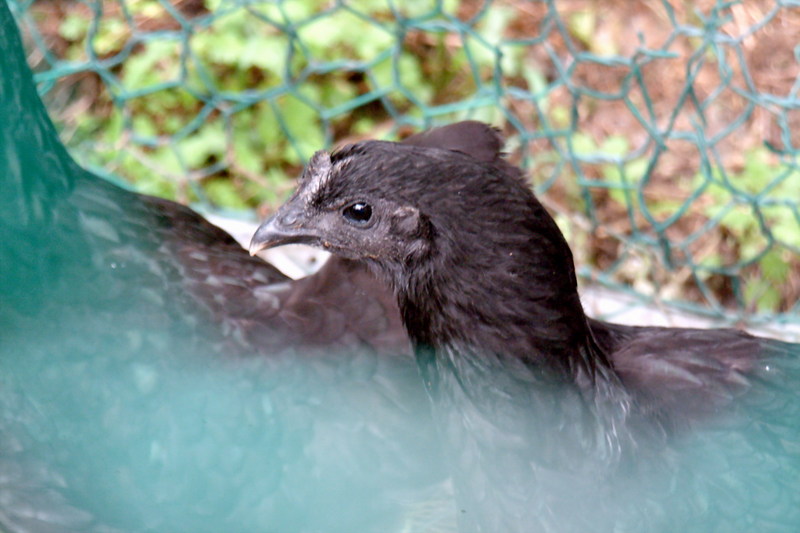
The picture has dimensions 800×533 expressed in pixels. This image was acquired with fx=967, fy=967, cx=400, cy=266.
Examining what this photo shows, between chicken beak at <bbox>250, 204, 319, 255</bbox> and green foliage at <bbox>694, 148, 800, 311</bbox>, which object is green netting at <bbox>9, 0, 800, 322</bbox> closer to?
green foliage at <bbox>694, 148, 800, 311</bbox>

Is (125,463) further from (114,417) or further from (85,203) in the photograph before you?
(85,203)

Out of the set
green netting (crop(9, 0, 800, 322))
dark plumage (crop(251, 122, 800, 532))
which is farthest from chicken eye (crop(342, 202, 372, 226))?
green netting (crop(9, 0, 800, 322))

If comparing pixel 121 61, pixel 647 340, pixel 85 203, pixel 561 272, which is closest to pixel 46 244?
pixel 85 203

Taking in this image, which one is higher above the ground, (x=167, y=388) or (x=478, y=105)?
(x=478, y=105)

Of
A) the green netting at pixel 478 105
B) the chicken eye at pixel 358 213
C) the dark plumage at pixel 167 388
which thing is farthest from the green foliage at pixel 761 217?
the chicken eye at pixel 358 213

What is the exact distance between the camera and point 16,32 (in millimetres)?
1837

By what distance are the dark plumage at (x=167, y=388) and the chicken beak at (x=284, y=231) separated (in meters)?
0.39

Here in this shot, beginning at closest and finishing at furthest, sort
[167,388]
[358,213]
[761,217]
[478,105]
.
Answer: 1. [358,213]
2. [167,388]
3. [761,217]
4. [478,105]

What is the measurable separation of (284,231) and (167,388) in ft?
1.58

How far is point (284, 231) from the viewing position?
1512 millimetres

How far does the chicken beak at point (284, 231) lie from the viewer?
4.92 feet

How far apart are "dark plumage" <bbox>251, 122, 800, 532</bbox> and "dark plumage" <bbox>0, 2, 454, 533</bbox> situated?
0.33m

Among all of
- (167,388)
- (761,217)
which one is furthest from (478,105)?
(167,388)

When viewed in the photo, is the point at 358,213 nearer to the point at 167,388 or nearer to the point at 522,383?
the point at 522,383
